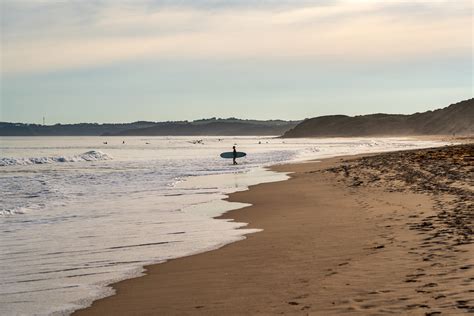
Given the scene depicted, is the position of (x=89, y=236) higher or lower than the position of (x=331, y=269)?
lower

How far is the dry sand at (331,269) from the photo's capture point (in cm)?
682

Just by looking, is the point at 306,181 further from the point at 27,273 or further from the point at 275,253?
the point at 27,273

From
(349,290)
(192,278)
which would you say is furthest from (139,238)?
(349,290)

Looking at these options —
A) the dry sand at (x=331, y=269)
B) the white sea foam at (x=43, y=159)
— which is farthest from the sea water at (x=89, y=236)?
the white sea foam at (x=43, y=159)

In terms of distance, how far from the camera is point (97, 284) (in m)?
8.55

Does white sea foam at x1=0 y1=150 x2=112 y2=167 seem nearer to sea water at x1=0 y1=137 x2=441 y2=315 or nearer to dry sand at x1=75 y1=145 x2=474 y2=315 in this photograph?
sea water at x1=0 y1=137 x2=441 y2=315

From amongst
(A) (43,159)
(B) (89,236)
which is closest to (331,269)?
(B) (89,236)

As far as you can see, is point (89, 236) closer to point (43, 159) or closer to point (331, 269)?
point (331, 269)

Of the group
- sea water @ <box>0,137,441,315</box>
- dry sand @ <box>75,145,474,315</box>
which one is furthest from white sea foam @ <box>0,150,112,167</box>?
dry sand @ <box>75,145,474,315</box>

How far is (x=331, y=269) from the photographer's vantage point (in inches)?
339

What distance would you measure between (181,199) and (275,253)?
36.0 feet

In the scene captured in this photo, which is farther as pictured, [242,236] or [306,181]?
[306,181]

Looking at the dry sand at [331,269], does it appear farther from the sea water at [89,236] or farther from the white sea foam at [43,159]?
the white sea foam at [43,159]

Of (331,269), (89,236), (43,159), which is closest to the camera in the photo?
(331,269)
